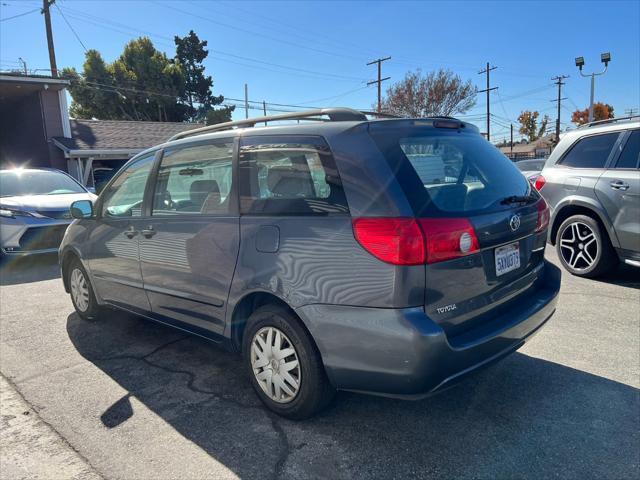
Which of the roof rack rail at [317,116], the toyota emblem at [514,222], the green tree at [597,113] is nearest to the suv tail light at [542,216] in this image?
the toyota emblem at [514,222]

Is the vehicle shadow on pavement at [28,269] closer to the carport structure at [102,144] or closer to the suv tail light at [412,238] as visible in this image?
the suv tail light at [412,238]

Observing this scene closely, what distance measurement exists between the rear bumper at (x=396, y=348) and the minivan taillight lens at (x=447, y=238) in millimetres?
294

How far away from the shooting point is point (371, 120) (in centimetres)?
254

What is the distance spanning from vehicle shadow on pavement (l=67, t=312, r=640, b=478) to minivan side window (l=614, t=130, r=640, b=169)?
9.48ft

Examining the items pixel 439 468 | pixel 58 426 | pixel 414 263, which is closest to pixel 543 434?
pixel 439 468

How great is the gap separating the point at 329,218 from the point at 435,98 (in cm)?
3674

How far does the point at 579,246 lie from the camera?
5.61 meters

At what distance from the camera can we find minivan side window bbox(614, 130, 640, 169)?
500cm

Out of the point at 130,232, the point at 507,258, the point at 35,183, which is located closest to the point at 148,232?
the point at 130,232

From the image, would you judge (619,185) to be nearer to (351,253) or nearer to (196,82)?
(351,253)

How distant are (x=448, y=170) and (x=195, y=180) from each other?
71.0 inches

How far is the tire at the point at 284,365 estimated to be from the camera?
2.55 metres

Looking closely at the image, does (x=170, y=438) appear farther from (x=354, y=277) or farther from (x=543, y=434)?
(x=543, y=434)

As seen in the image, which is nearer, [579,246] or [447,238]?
[447,238]
